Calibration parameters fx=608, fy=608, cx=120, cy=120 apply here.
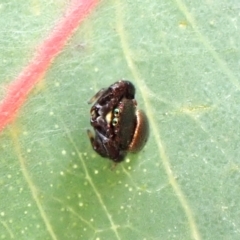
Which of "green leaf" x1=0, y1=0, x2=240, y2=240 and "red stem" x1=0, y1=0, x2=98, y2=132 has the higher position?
"red stem" x1=0, y1=0, x2=98, y2=132

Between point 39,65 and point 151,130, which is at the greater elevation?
point 39,65

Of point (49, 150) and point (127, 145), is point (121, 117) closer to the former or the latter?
point (127, 145)

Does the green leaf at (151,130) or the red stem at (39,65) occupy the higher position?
the red stem at (39,65)

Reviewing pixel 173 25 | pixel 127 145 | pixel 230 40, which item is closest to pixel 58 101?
pixel 127 145
